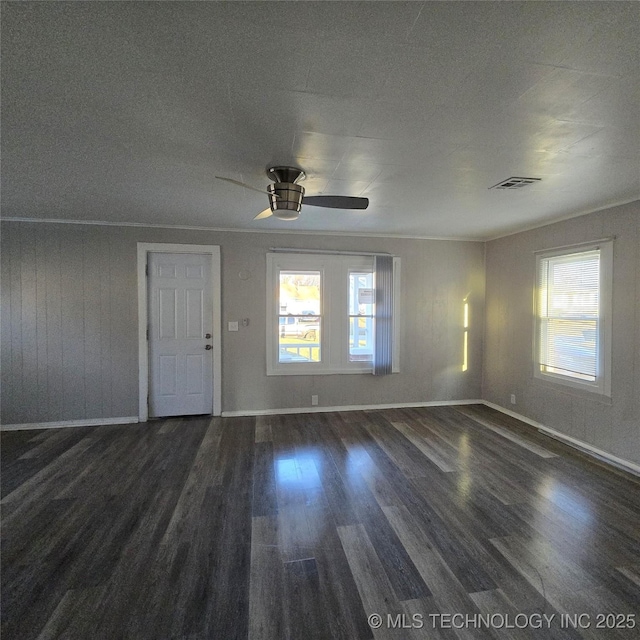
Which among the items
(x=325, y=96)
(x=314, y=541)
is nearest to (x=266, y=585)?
(x=314, y=541)

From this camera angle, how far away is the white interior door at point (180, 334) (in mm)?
4094

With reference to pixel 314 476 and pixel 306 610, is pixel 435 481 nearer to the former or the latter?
pixel 314 476

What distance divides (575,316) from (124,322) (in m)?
5.32

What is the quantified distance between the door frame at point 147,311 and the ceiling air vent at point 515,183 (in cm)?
325

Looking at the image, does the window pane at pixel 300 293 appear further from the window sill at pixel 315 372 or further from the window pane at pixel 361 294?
the window sill at pixel 315 372

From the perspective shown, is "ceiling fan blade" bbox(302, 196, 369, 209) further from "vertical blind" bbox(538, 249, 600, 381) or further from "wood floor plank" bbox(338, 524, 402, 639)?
"vertical blind" bbox(538, 249, 600, 381)

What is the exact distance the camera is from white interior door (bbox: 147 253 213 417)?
409 centimetres

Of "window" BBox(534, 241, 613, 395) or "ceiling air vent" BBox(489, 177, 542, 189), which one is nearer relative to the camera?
"ceiling air vent" BBox(489, 177, 542, 189)

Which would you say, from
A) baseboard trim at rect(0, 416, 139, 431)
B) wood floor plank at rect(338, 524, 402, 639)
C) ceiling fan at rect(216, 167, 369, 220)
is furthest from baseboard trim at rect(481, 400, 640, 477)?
baseboard trim at rect(0, 416, 139, 431)

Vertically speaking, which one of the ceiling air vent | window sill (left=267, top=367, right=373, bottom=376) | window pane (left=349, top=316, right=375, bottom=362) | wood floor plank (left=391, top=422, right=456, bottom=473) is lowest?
wood floor plank (left=391, top=422, right=456, bottom=473)

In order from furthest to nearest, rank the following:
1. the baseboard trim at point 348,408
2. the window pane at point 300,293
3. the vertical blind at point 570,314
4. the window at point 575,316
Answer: the window pane at point 300,293, the baseboard trim at point 348,408, the vertical blind at point 570,314, the window at point 575,316

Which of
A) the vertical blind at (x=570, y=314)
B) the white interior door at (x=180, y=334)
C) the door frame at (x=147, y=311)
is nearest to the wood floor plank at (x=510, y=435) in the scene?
the vertical blind at (x=570, y=314)

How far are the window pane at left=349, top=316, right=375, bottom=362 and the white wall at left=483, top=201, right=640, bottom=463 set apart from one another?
1830mm

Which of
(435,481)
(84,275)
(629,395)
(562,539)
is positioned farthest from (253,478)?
(629,395)
